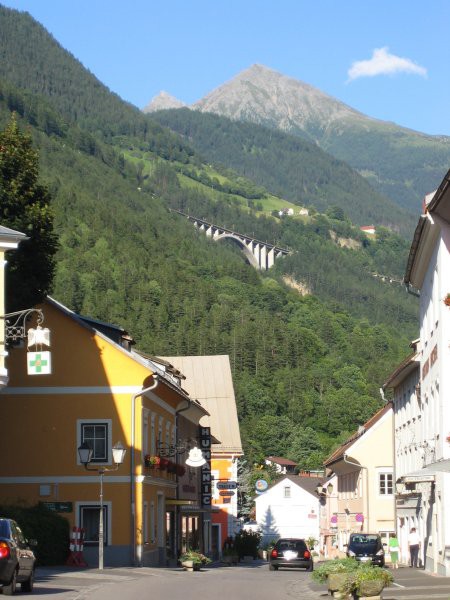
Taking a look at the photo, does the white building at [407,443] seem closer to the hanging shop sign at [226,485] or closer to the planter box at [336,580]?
the hanging shop sign at [226,485]

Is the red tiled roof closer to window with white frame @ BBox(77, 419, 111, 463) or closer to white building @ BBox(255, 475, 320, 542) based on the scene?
white building @ BBox(255, 475, 320, 542)

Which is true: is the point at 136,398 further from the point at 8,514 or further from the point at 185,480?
the point at 185,480

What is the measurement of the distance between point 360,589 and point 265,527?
121m

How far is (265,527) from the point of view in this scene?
468 ft

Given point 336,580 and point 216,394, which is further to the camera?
point 216,394

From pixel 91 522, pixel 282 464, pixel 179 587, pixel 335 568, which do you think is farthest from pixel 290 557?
pixel 282 464

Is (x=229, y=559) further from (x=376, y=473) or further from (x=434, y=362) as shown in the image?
(x=434, y=362)

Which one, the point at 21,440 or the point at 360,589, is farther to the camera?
the point at 21,440

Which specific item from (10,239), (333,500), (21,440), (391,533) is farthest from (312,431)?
(10,239)

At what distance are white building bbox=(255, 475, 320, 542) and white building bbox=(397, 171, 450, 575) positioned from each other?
97.6 metres

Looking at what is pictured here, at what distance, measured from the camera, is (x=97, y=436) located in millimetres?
44094

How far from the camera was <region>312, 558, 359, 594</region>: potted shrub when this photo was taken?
80.8 ft

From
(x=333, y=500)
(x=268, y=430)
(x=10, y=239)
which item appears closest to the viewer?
(x=10, y=239)

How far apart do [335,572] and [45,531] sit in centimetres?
1501
